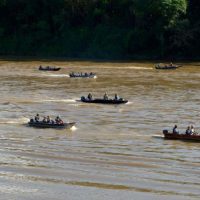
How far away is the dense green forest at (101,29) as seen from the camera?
106 meters

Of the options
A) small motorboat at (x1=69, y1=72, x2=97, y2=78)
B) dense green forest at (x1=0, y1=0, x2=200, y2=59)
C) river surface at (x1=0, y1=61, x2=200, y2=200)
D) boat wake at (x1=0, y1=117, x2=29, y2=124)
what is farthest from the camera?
dense green forest at (x1=0, y1=0, x2=200, y2=59)

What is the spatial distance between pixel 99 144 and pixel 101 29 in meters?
77.0

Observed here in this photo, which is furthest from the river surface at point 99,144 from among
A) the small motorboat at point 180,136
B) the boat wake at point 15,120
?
the small motorboat at point 180,136

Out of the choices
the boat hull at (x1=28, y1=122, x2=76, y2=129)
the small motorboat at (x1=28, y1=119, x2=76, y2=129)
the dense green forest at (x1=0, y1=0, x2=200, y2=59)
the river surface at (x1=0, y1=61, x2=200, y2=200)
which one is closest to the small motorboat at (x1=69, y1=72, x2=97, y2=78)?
the river surface at (x1=0, y1=61, x2=200, y2=200)

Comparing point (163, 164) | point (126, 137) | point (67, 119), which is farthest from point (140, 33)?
point (163, 164)

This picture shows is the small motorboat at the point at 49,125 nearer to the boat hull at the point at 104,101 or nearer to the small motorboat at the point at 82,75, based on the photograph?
the boat hull at the point at 104,101

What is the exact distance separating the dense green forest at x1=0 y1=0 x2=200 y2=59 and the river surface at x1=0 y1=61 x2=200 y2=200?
→ 1196 inches

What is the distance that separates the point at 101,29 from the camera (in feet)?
383

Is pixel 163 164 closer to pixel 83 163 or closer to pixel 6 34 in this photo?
pixel 83 163

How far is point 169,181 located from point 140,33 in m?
78.3

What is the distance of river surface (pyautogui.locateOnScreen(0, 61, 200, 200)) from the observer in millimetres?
30972

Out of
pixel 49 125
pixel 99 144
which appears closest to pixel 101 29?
pixel 49 125

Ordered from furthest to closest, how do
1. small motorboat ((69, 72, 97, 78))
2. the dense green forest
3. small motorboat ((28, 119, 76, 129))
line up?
the dense green forest < small motorboat ((69, 72, 97, 78)) < small motorboat ((28, 119, 76, 129))

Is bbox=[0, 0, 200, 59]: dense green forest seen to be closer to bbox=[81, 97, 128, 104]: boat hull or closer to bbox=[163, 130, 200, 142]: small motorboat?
bbox=[81, 97, 128, 104]: boat hull
